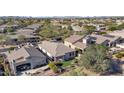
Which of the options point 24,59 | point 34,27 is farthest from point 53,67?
point 34,27

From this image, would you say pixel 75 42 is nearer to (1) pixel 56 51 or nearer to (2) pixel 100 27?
(1) pixel 56 51

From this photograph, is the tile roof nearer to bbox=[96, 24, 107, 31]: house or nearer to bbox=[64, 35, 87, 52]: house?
bbox=[64, 35, 87, 52]: house

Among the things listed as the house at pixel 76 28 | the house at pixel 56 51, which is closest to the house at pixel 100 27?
the house at pixel 76 28

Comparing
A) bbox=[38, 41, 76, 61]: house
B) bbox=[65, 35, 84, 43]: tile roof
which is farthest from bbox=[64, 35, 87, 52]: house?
bbox=[38, 41, 76, 61]: house
